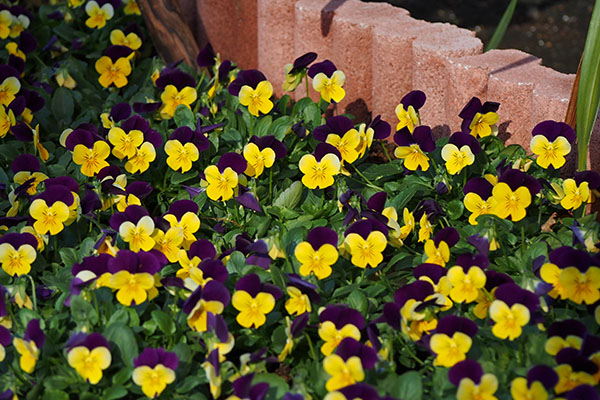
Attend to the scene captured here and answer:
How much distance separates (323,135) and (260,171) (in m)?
0.22

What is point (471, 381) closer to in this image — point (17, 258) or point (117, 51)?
point (17, 258)

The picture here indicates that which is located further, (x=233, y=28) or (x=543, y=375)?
(x=233, y=28)

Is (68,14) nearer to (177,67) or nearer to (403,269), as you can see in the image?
(177,67)

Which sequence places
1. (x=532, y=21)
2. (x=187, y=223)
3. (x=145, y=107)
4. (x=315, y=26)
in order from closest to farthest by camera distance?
1. (x=187, y=223)
2. (x=145, y=107)
3. (x=315, y=26)
4. (x=532, y=21)

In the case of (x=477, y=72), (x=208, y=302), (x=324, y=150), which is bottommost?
(x=208, y=302)

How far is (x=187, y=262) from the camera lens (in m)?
2.15

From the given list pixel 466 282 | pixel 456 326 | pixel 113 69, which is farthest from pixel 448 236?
pixel 113 69

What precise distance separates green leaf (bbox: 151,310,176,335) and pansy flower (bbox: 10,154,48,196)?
665 millimetres

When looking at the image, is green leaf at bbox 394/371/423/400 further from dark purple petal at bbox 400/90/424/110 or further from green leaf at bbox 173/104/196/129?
green leaf at bbox 173/104/196/129

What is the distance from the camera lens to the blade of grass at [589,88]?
2143 mm

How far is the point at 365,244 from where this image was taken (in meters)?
2.08

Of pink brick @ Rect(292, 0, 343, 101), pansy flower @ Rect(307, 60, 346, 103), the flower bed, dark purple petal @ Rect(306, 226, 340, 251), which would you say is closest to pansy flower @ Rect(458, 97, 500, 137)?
the flower bed

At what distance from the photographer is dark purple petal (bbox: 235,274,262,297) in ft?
6.38

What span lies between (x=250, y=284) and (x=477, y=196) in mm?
690
